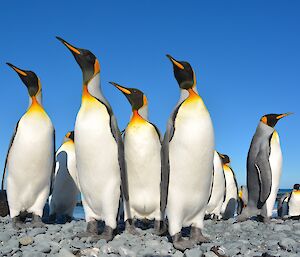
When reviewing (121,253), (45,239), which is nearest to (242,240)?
(121,253)

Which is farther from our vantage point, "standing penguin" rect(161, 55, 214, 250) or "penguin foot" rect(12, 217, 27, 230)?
"penguin foot" rect(12, 217, 27, 230)

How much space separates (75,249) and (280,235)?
115 inches

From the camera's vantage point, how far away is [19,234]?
5848mm

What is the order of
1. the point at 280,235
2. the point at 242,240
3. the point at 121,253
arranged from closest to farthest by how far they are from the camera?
1. the point at 121,253
2. the point at 242,240
3. the point at 280,235

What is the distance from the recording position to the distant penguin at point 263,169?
7.67m

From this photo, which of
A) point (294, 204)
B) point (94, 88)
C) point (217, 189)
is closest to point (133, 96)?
point (94, 88)

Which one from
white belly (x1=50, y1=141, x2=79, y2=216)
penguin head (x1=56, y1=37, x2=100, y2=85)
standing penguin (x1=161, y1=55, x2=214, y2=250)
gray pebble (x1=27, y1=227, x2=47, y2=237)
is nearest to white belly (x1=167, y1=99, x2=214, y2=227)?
standing penguin (x1=161, y1=55, x2=214, y2=250)

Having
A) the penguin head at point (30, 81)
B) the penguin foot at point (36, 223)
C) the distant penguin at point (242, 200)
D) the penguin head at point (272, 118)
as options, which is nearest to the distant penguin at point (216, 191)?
the penguin head at point (272, 118)

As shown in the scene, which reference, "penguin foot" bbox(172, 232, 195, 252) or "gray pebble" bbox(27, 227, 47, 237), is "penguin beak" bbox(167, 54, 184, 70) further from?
"gray pebble" bbox(27, 227, 47, 237)

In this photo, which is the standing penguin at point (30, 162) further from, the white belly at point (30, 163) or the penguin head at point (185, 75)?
the penguin head at point (185, 75)

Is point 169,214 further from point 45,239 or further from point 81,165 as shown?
point 45,239

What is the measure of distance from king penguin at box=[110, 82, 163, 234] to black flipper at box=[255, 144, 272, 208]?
257cm

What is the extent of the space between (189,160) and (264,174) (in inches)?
123

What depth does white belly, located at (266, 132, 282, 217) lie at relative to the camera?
7.84 meters
